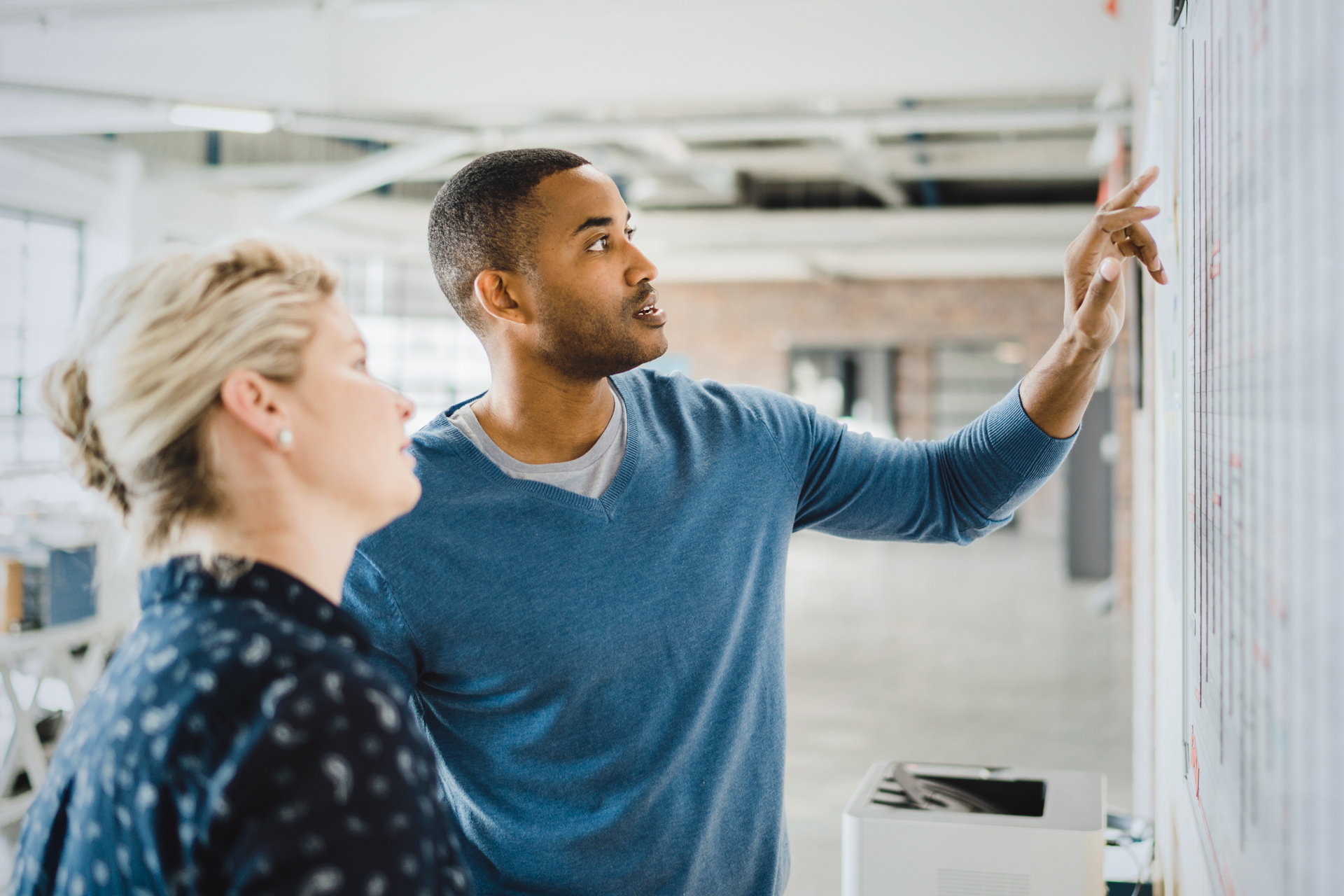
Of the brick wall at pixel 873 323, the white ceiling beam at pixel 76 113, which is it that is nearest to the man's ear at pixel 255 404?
the white ceiling beam at pixel 76 113

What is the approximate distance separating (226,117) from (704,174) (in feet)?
16.9

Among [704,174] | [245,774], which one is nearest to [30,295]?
[704,174]

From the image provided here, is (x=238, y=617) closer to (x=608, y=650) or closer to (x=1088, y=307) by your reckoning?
(x=608, y=650)

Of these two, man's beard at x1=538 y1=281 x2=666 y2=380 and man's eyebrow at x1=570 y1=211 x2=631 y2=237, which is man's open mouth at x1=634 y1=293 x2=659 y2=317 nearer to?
man's beard at x1=538 y1=281 x2=666 y2=380

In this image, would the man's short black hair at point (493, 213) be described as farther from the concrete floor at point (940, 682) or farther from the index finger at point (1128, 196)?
the concrete floor at point (940, 682)

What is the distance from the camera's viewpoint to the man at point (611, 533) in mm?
1272

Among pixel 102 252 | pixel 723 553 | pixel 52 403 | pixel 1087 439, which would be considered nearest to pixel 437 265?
pixel 723 553

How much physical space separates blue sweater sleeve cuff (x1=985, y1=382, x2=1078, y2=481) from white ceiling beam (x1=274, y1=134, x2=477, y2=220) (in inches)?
195

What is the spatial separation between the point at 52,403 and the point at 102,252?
7768 mm

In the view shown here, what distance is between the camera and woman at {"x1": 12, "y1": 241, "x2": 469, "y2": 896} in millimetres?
644

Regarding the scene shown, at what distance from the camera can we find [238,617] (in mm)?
709

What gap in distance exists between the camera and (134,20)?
493cm

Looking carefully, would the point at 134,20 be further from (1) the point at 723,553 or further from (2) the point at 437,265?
(1) the point at 723,553

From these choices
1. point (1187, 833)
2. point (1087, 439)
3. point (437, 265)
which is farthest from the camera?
point (1087, 439)
